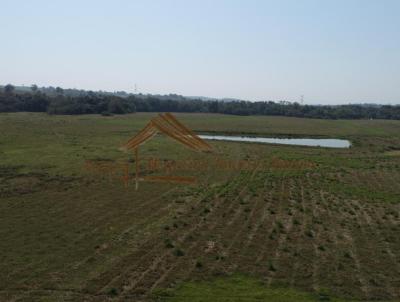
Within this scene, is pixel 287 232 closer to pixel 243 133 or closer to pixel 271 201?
pixel 271 201

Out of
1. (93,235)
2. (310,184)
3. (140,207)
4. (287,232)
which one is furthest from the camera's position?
(310,184)

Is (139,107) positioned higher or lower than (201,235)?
higher

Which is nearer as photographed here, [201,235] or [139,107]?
[201,235]

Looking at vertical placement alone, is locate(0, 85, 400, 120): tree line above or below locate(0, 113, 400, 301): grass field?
above

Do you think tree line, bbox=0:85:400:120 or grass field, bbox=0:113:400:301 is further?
tree line, bbox=0:85:400:120

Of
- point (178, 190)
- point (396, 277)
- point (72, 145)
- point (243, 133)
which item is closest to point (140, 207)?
point (178, 190)
